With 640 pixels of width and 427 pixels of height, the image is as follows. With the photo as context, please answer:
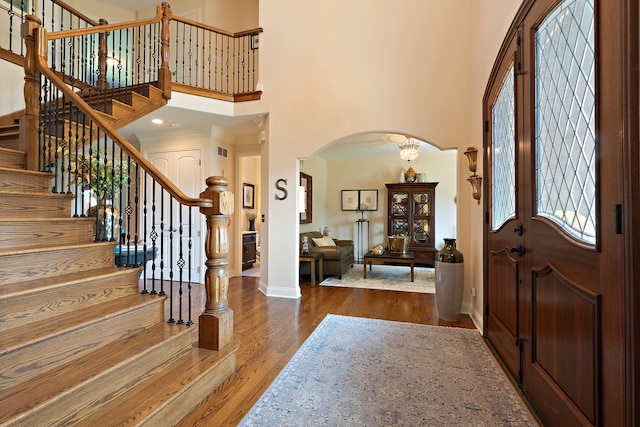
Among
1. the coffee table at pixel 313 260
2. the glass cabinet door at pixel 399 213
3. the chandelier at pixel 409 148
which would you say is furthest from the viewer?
the glass cabinet door at pixel 399 213

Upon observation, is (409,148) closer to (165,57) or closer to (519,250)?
(519,250)

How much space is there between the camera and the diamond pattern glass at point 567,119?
1.23 m

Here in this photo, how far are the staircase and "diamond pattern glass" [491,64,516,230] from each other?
2354 mm

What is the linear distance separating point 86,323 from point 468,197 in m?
3.79

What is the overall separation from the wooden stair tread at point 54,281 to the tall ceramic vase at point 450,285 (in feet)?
9.98

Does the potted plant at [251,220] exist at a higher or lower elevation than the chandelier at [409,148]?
lower

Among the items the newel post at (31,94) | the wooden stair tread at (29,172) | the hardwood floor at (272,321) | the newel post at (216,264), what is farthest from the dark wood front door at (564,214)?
the newel post at (31,94)

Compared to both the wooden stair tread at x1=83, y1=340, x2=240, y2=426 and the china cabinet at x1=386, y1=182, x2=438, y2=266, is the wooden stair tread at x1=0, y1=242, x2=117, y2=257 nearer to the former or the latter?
the wooden stair tread at x1=83, y1=340, x2=240, y2=426

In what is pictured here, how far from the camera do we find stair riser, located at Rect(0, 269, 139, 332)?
1477 millimetres

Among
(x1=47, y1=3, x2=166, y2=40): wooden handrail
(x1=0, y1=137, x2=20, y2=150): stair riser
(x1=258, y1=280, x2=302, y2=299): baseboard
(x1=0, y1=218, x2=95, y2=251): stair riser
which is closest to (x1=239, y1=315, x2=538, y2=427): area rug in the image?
(x1=258, y1=280, x2=302, y2=299): baseboard

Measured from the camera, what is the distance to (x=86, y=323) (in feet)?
5.15

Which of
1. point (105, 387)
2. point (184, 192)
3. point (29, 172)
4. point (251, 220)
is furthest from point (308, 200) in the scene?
point (105, 387)

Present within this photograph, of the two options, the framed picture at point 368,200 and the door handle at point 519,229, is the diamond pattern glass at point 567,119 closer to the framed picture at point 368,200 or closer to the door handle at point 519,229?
the door handle at point 519,229

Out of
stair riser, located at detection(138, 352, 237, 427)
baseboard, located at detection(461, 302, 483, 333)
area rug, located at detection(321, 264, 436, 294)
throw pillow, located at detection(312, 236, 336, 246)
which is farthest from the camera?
throw pillow, located at detection(312, 236, 336, 246)
